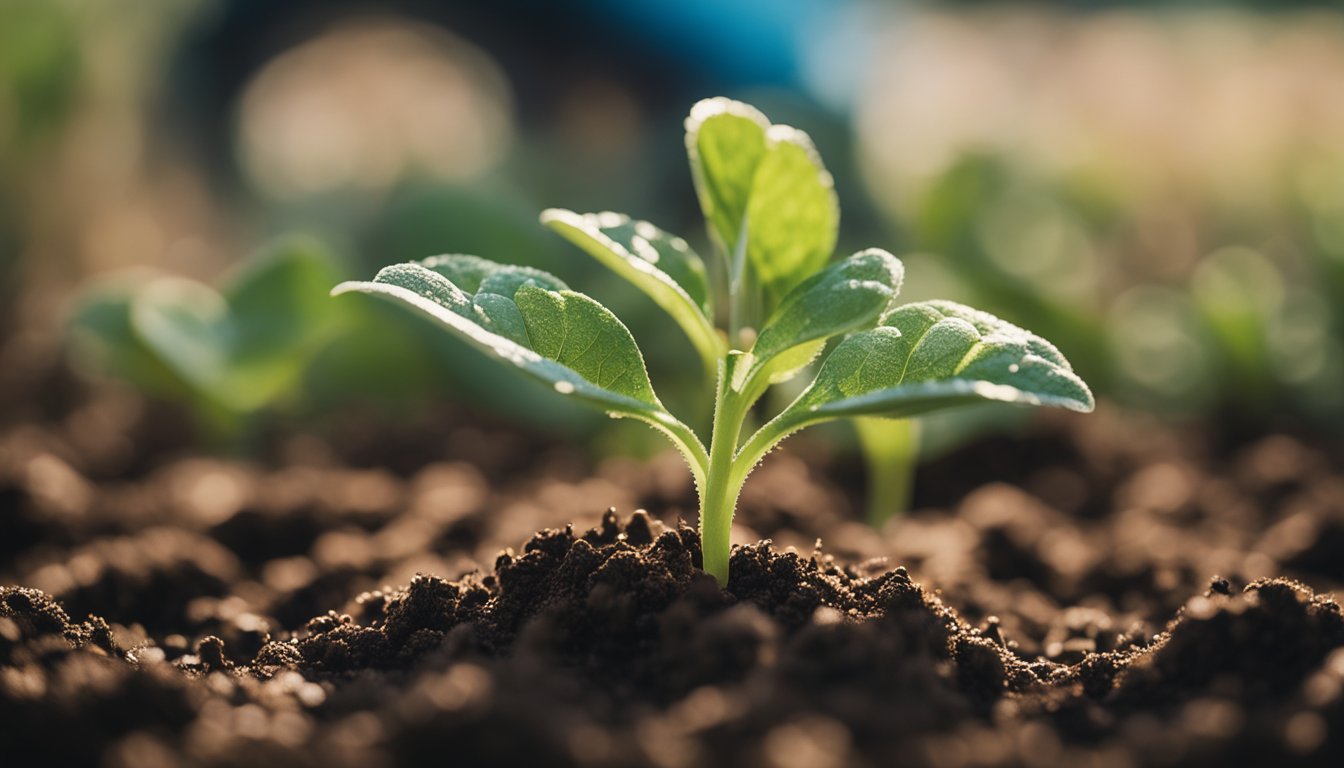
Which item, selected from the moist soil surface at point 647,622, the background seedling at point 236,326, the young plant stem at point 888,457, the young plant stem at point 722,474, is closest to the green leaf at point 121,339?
the background seedling at point 236,326

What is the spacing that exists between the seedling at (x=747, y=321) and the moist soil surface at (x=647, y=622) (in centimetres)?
15

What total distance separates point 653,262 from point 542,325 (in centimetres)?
16

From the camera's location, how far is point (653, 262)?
118cm

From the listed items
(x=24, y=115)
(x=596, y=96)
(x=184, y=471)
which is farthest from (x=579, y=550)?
(x=596, y=96)

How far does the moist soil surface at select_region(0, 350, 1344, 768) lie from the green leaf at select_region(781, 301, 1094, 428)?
0.18 metres

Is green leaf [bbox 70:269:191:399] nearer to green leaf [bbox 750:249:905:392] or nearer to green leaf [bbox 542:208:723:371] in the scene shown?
green leaf [bbox 542:208:723:371]

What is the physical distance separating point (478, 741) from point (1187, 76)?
414 cm

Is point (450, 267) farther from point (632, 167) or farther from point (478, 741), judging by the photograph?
point (632, 167)

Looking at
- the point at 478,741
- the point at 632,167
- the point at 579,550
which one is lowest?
the point at 478,741

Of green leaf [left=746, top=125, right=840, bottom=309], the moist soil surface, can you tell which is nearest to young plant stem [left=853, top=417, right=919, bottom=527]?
the moist soil surface

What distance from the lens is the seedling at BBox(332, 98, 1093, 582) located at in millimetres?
953

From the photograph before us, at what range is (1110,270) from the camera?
327cm

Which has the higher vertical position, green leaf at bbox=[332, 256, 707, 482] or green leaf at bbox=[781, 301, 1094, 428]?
green leaf at bbox=[781, 301, 1094, 428]

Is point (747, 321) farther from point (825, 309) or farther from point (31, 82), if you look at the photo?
point (31, 82)
